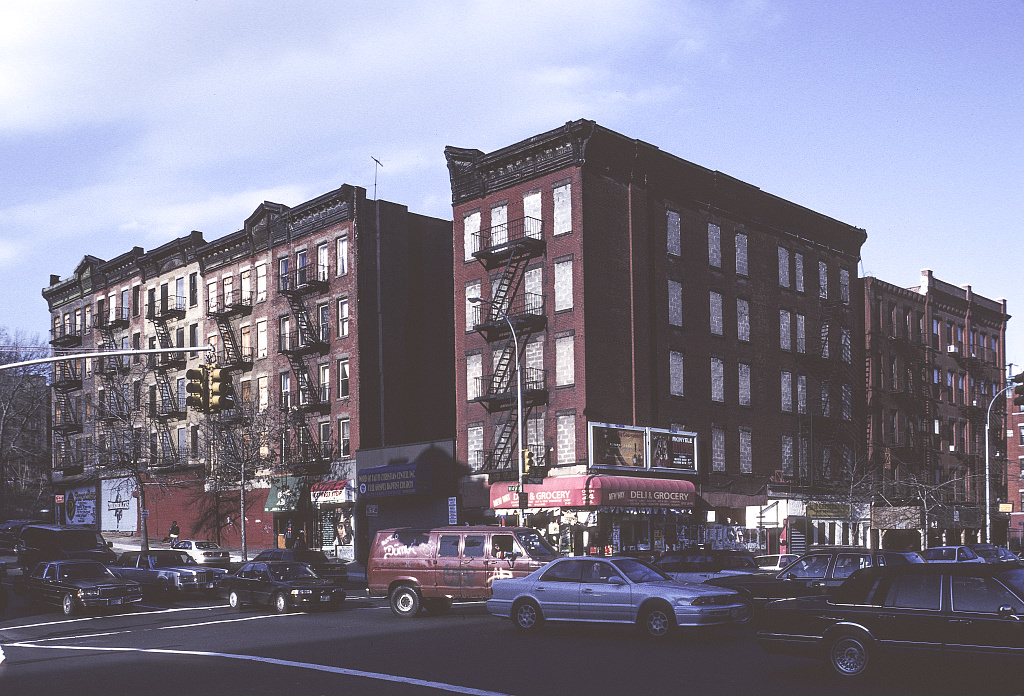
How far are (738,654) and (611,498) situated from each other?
89.5 feet

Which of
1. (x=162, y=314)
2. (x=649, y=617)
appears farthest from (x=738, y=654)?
(x=162, y=314)

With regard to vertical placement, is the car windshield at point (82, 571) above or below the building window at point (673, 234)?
below

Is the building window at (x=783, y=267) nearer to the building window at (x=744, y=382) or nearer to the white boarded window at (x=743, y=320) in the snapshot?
the white boarded window at (x=743, y=320)

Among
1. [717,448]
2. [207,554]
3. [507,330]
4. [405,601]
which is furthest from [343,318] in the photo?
[405,601]

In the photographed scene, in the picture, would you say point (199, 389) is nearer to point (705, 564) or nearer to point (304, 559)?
point (705, 564)

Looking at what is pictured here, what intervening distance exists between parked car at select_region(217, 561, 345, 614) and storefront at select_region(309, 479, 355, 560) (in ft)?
84.6

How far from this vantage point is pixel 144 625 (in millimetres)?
25328

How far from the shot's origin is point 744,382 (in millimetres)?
55250

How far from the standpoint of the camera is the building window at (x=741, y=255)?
182ft

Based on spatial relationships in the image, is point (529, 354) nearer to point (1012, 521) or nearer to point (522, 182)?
point (522, 182)

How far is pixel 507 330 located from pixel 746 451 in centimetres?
1392

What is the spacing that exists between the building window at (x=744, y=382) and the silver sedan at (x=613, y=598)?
3372 centimetres

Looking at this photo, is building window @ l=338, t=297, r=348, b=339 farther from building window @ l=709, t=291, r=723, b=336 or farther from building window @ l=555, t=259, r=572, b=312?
building window @ l=709, t=291, r=723, b=336

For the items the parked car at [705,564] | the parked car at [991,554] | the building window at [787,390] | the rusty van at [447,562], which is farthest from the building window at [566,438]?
the rusty van at [447,562]
